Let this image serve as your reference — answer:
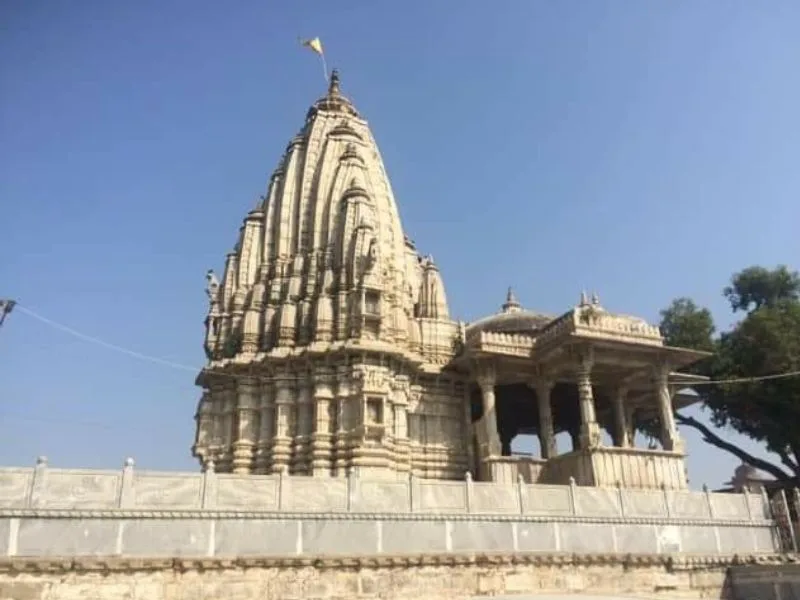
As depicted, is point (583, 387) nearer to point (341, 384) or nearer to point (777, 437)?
point (341, 384)

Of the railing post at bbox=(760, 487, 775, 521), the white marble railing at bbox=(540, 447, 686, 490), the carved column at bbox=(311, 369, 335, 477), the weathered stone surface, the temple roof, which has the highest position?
the temple roof

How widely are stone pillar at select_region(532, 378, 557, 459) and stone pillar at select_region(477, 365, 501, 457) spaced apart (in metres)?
1.49

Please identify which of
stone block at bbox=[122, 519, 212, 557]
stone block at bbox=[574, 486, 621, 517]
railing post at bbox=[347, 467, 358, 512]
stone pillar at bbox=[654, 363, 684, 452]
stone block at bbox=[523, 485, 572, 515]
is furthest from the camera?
stone pillar at bbox=[654, 363, 684, 452]

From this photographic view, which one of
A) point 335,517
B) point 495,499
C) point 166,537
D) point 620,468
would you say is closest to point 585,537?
point 495,499

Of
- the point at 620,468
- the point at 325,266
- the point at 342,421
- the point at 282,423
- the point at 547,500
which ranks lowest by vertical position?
the point at 547,500

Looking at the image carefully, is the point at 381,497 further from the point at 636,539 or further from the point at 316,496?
the point at 636,539

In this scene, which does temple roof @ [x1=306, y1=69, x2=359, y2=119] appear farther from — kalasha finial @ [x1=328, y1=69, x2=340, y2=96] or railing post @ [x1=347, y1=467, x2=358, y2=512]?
railing post @ [x1=347, y1=467, x2=358, y2=512]

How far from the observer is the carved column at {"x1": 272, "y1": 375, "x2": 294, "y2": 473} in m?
22.4

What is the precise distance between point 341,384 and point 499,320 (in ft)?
27.1

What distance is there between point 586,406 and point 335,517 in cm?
910

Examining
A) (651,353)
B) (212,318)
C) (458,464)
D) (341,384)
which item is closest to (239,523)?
(341,384)

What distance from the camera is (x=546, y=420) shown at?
2294cm

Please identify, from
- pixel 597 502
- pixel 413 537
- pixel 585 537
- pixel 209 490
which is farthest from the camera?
pixel 597 502

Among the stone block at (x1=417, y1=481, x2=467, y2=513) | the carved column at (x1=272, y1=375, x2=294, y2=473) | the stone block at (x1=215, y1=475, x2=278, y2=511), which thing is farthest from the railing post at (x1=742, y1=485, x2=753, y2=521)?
the stone block at (x1=215, y1=475, x2=278, y2=511)
